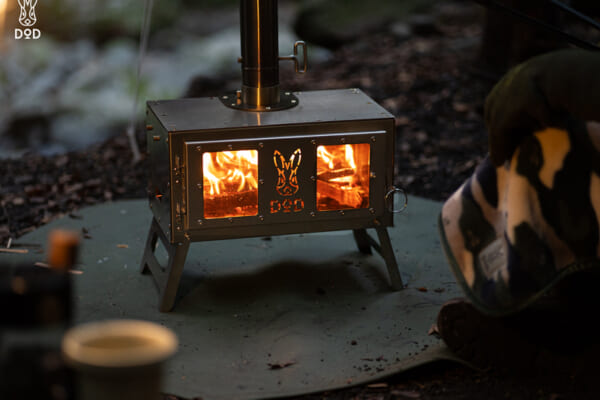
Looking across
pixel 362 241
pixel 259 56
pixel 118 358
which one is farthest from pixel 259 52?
pixel 118 358

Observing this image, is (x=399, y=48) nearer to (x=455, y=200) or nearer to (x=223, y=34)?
(x=223, y=34)

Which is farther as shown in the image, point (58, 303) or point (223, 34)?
point (223, 34)

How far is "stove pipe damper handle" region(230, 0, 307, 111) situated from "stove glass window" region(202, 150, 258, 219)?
0.30 meters

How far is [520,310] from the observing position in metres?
2.55

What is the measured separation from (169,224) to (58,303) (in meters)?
1.71

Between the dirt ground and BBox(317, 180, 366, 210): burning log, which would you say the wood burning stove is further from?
the dirt ground

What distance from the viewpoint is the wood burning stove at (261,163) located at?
10.2 feet

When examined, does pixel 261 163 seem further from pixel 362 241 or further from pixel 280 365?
pixel 362 241

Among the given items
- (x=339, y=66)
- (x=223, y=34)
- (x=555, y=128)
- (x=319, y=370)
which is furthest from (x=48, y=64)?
(x=555, y=128)

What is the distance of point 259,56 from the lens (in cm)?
332

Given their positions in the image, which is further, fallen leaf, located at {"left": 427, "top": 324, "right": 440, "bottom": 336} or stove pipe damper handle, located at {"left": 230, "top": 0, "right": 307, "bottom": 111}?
stove pipe damper handle, located at {"left": 230, "top": 0, "right": 307, "bottom": 111}

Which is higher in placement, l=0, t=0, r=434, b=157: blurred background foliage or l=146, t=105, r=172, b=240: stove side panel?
l=146, t=105, r=172, b=240: stove side panel

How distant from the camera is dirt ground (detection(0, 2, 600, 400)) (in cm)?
270
